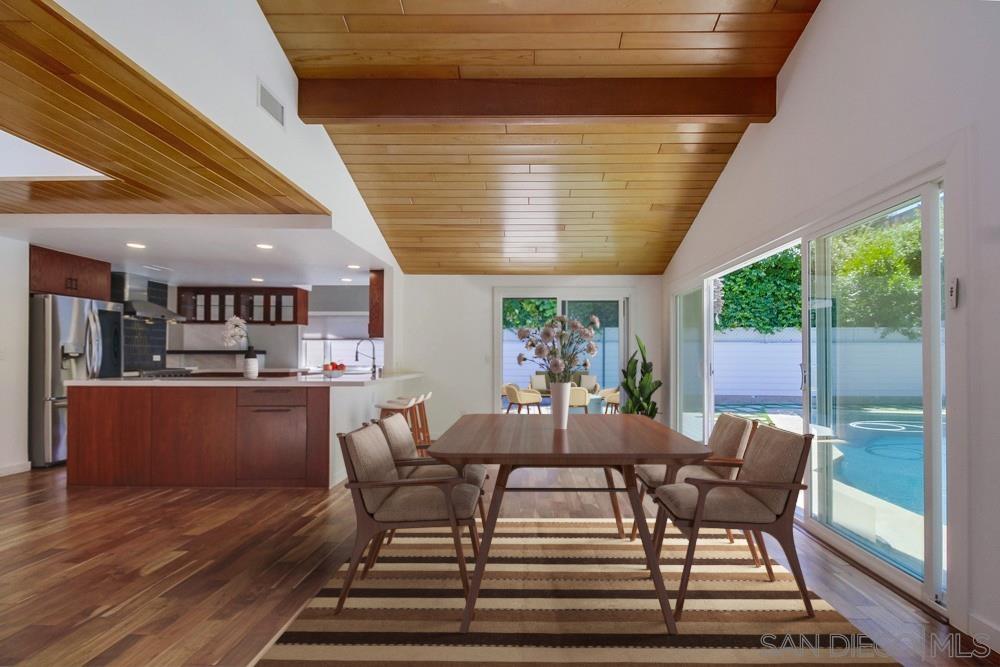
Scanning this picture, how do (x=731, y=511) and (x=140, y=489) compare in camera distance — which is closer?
(x=731, y=511)

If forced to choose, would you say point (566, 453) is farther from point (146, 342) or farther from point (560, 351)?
point (146, 342)

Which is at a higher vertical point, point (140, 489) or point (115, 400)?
point (115, 400)

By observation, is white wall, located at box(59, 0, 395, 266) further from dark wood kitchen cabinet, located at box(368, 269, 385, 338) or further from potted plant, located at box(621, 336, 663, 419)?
potted plant, located at box(621, 336, 663, 419)

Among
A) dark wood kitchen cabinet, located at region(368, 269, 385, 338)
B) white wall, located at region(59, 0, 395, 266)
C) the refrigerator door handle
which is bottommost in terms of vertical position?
the refrigerator door handle

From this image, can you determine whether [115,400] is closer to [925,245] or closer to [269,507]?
[269,507]

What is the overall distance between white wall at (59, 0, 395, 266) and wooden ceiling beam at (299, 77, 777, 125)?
31cm

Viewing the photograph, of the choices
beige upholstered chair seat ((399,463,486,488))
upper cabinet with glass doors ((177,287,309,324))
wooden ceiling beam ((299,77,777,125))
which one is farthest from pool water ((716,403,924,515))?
upper cabinet with glass doors ((177,287,309,324))

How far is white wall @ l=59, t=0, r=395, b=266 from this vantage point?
2129 millimetres

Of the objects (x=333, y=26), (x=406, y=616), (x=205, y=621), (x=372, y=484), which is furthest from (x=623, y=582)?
(x=333, y=26)

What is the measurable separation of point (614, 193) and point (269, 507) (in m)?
3.71

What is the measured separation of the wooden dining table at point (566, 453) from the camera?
2.31 meters

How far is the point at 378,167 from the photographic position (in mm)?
4840

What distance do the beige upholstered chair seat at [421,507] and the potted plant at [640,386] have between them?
4.23 m

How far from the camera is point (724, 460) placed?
9.43 ft
